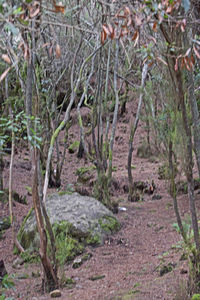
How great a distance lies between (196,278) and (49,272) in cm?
162

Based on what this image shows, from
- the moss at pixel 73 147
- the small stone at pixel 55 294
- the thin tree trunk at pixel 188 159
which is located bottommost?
the small stone at pixel 55 294

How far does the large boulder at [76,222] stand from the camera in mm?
5754

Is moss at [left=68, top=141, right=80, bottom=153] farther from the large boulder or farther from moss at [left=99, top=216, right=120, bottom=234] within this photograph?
moss at [left=99, top=216, right=120, bottom=234]

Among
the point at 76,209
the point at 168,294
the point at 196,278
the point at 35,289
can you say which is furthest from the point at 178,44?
the point at 76,209

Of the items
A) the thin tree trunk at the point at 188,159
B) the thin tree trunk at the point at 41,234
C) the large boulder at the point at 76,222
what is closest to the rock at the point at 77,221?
the large boulder at the point at 76,222

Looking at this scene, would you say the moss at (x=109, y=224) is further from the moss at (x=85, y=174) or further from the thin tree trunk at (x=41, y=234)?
the moss at (x=85, y=174)

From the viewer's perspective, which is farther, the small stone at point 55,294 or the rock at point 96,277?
the rock at point 96,277

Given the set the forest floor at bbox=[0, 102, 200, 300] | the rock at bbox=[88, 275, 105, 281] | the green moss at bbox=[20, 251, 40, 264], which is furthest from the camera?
the green moss at bbox=[20, 251, 40, 264]

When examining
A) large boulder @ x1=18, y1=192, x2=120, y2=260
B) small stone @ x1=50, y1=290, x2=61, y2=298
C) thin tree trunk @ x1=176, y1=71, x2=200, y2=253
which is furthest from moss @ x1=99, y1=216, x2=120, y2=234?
thin tree trunk @ x1=176, y1=71, x2=200, y2=253

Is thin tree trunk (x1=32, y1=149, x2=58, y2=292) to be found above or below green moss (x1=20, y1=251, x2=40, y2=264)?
above

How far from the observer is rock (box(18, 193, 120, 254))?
5.77 metres

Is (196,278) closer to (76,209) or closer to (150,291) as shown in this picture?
(150,291)

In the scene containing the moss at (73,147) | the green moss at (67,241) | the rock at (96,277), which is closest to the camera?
the rock at (96,277)

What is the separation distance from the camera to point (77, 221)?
19.5ft
